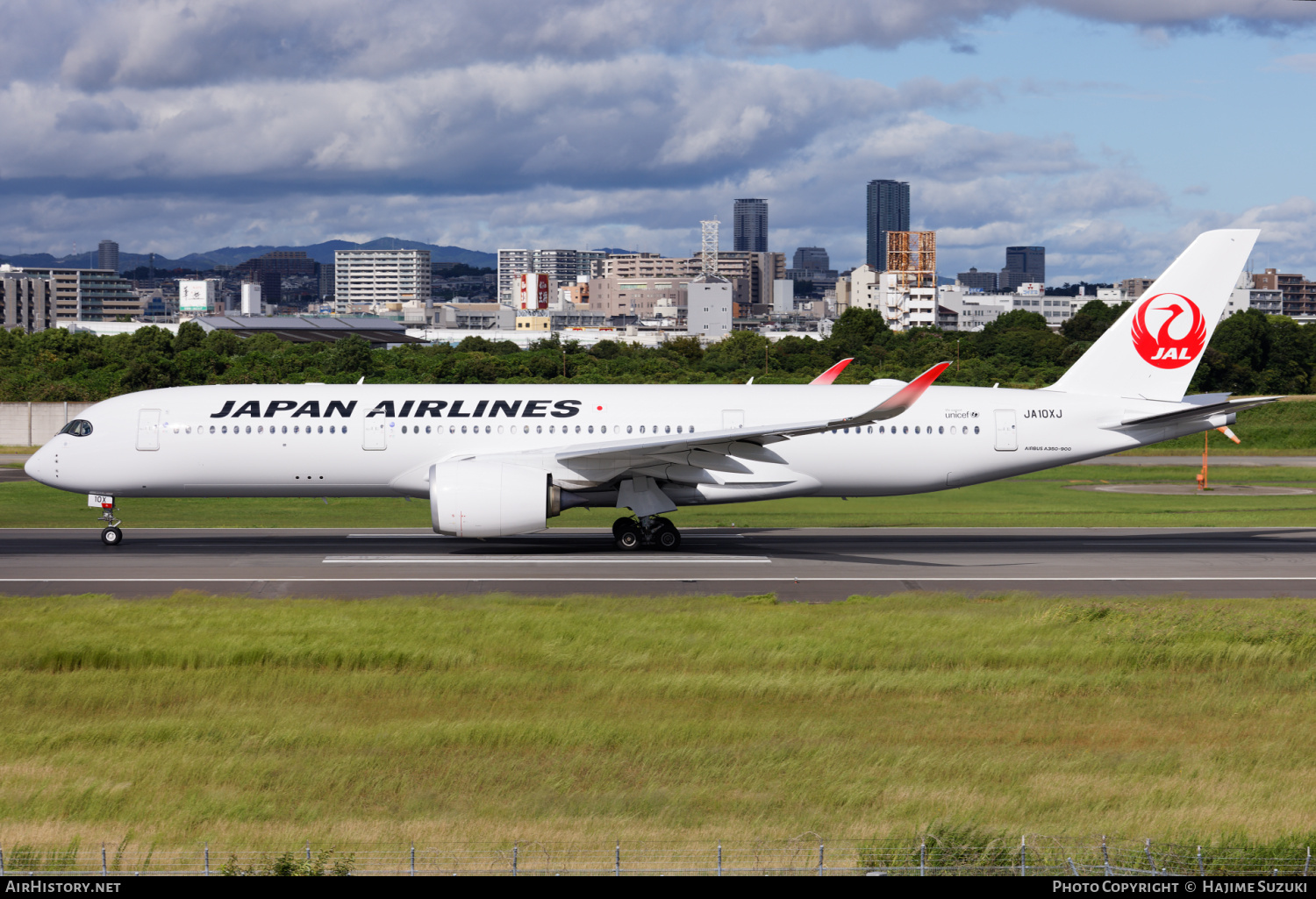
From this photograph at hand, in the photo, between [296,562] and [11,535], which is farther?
[11,535]

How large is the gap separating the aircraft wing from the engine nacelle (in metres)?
1.58

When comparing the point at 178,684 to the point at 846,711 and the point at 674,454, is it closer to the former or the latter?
the point at 846,711

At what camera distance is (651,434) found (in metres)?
32.3

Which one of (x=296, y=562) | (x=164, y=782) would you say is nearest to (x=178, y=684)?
(x=164, y=782)

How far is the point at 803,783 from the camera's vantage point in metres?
13.1

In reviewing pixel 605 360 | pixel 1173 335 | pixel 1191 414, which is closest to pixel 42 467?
pixel 1191 414

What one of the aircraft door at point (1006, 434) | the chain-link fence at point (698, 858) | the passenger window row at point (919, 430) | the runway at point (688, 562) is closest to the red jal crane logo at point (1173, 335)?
the aircraft door at point (1006, 434)

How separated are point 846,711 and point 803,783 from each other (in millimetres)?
3274

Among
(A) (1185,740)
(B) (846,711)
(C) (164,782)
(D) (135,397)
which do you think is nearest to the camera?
(C) (164,782)

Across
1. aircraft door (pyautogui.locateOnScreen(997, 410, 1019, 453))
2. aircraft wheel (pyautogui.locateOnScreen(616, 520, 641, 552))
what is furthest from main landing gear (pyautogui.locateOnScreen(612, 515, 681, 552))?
aircraft door (pyautogui.locateOnScreen(997, 410, 1019, 453))

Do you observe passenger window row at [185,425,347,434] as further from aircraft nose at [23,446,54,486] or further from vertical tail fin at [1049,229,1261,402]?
vertical tail fin at [1049,229,1261,402]

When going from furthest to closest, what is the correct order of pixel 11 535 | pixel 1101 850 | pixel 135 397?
1. pixel 11 535
2. pixel 135 397
3. pixel 1101 850

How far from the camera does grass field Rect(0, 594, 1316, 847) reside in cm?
1216

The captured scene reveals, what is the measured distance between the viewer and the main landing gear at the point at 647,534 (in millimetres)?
31906
